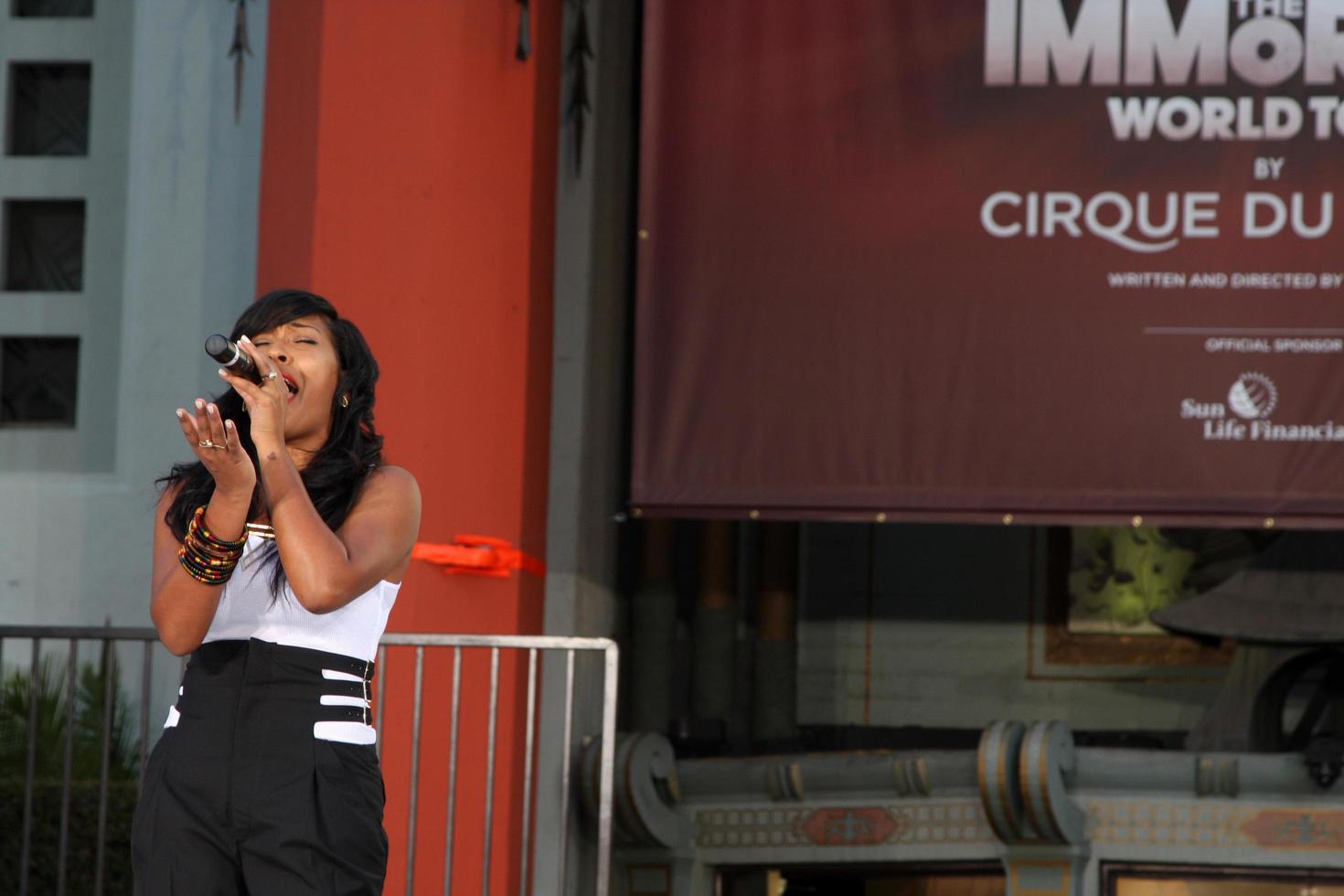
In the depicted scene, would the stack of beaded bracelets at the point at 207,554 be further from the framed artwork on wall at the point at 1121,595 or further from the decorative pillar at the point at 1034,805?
the framed artwork on wall at the point at 1121,595

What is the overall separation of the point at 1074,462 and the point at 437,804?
6.52ft

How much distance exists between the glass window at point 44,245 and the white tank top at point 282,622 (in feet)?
15.3

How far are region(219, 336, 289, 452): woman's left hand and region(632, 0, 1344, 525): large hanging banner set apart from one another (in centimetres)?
346

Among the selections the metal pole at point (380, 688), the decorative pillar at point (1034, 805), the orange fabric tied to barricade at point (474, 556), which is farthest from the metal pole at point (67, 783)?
the decorative pillar at point (1034, 805)

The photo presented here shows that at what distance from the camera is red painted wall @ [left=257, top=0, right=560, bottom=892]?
514cm

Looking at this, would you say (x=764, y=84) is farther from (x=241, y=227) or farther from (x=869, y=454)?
(x=241, y=227)

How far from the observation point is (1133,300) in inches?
215

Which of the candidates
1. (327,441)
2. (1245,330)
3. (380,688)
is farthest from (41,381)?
(327,441)

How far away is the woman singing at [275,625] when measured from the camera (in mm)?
2080

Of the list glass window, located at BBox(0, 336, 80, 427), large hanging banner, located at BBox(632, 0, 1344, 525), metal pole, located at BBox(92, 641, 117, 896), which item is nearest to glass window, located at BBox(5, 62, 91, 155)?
glass window, located at BBox(0, 336, 80, 427)

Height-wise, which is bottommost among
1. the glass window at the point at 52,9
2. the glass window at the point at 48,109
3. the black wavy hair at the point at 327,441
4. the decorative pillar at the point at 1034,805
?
the decorative pillar at the point at 1034,805

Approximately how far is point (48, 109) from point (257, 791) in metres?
5.13

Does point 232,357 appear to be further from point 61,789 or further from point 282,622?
A: point 61,789

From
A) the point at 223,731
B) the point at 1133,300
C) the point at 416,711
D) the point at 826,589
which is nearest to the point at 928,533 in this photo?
the point at 826,589
